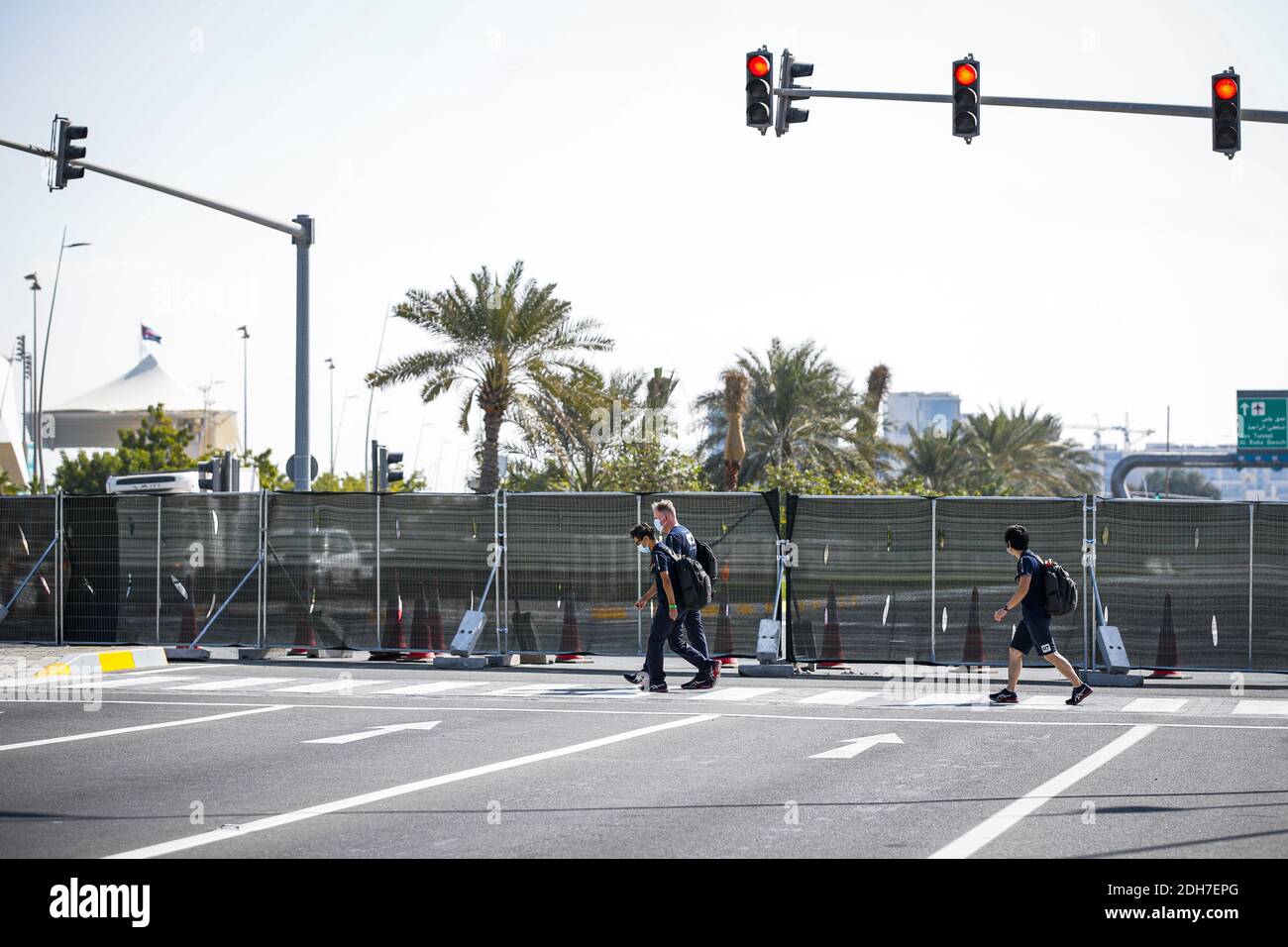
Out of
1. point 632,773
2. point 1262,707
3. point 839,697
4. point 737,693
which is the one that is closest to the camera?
point 632,773

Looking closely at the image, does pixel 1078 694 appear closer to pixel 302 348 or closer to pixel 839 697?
pixel 839 697

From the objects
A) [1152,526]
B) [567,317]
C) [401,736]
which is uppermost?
[567,317]

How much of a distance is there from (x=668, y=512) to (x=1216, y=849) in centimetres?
873

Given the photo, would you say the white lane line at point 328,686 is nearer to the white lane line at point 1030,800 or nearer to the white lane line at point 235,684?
the white lane line at point 235,684

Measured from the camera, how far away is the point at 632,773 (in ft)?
35.3

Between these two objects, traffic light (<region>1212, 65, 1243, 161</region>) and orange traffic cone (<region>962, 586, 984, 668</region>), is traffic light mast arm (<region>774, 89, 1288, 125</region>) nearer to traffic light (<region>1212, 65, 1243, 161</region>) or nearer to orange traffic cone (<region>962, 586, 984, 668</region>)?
traffic light (<region>1212, 65, 1243, 161</region>)

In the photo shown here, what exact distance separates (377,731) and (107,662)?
7902mm

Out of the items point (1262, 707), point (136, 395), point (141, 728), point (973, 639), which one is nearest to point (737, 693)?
point (973, 639)

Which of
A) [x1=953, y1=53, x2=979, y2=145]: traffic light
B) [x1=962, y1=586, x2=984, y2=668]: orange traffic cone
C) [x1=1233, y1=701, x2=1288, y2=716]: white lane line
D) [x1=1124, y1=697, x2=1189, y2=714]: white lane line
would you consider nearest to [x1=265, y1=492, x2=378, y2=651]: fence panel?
[x1=962, y1=586, x2=984, y2=668]: orange traffic cone

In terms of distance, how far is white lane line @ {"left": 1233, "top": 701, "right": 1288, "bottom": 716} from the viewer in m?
15.0

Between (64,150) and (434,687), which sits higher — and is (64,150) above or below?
above
